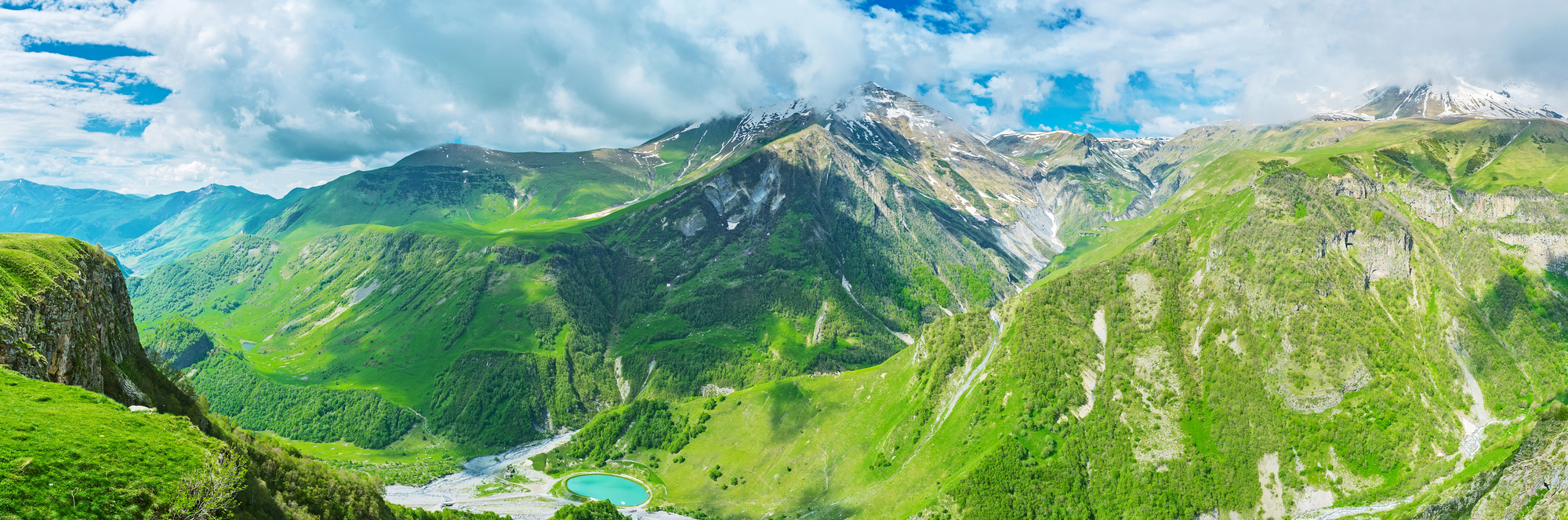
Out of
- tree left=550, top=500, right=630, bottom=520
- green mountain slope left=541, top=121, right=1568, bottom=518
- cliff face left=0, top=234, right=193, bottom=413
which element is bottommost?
tree left=550, top=500, right=630, bottom=520

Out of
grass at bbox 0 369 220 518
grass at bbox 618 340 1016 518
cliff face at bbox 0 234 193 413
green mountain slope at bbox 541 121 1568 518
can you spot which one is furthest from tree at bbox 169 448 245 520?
grass at bbox 618 340 1016 518

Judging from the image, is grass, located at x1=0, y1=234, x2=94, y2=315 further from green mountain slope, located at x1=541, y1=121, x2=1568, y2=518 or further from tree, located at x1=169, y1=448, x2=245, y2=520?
green mountain slope, located at x1=541, y1=121, x2=1568, y2=518

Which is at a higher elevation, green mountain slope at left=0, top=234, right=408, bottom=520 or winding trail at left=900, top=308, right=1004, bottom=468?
winding trail at left=900, top=308, right=1004, bottom=468

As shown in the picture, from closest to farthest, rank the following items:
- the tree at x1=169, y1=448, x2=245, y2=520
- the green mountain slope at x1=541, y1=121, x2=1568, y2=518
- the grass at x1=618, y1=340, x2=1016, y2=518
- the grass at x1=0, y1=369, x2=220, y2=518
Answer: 1. the grass at x1=0, y1=369, x2=220, y2=518
2. the tree at x1=169, y1=448, x2=245, y2=520
3. the green mountain slope at x1=541, y1=121, x2=1568, y2=518
4. the grass at x1=618, y1=340, x2=1016, y2=518

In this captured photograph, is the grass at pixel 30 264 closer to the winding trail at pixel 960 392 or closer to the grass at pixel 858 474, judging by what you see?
the grass at pixel 858 474

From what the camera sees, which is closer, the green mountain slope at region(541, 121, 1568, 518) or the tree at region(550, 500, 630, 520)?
the green mountain slope at region(541, 121, 1568, 518)

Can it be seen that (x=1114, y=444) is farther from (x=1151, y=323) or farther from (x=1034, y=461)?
(x=1151, y=323)

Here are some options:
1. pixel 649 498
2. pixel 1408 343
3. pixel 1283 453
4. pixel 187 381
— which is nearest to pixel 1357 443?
pixel 1283 453
